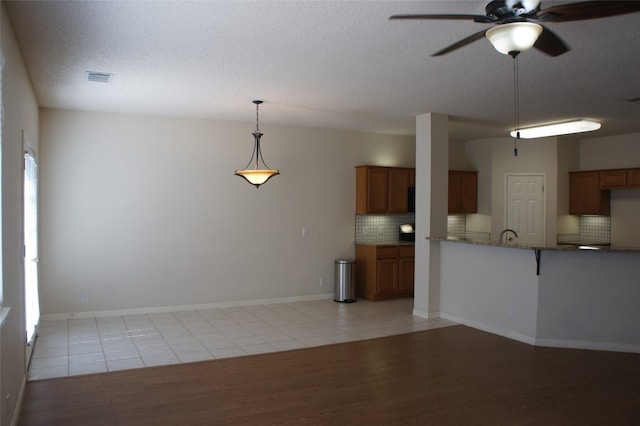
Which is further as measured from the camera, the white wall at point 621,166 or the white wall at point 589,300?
the white wall at point 621,166

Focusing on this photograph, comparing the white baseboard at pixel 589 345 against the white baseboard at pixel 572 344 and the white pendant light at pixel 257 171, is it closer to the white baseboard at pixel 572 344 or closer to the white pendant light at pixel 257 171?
the white baseboard at pixel 572 344

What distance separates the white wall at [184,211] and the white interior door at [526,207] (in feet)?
8.32

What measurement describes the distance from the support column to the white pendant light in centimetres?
191

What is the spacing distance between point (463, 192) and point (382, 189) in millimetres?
1746

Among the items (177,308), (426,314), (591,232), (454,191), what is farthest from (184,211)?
(591,232)

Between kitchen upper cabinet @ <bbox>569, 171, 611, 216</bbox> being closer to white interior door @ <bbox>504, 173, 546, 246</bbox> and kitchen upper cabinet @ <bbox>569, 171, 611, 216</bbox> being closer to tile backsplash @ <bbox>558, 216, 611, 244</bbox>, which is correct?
tile backsplash @ <bbox>558, 216, 611, 244</bbox>

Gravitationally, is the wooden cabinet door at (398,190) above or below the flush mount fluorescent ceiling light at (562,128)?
below

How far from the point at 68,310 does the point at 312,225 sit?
139 inches

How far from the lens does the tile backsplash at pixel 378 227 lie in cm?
819

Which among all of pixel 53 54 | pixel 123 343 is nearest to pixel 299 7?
pixel 53 54

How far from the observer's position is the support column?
641cm

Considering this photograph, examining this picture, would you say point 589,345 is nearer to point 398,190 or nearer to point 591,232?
point 398,190

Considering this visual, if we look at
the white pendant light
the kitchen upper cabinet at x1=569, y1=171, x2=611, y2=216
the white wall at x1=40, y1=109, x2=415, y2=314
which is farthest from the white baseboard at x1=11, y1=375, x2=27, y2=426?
the kitchen upper cabinet at x1=569, y1=171, x2=611, y2=216

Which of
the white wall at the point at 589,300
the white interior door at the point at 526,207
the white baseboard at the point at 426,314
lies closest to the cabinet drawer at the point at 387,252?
the white baseboard at the point at 426,314
